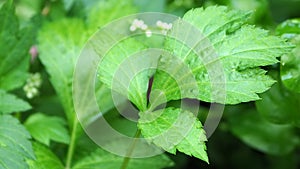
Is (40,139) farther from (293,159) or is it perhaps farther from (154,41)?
(293,159)

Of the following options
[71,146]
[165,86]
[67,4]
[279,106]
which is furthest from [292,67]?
[67,4]

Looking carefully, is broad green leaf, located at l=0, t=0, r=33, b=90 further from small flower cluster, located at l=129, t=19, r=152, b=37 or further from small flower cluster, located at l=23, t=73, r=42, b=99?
small flower cluster, located at l=129, t=19, r=152, b=37

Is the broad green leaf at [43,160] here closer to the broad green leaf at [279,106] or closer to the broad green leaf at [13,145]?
the broad green leaf at [13,145]

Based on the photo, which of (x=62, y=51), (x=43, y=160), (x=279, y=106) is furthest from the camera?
(x=62, y=51)

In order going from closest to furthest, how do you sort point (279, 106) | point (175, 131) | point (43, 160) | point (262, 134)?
point (175, 131) → point (43, 160) → point (279, 106) → point (262, 134)

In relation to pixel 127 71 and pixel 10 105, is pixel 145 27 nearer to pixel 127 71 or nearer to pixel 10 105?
→ pixel 127 71

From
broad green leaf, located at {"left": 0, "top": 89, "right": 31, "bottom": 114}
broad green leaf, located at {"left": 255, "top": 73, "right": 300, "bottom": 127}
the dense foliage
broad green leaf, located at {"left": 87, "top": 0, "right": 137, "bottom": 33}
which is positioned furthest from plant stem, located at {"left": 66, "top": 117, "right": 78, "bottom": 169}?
broad green leaf, located at {"left": 255, "top": 73, "right": 300, "bottom": 127}

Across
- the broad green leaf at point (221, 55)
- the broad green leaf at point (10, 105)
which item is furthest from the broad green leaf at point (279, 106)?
the broad green leaf at point (10, 105)
